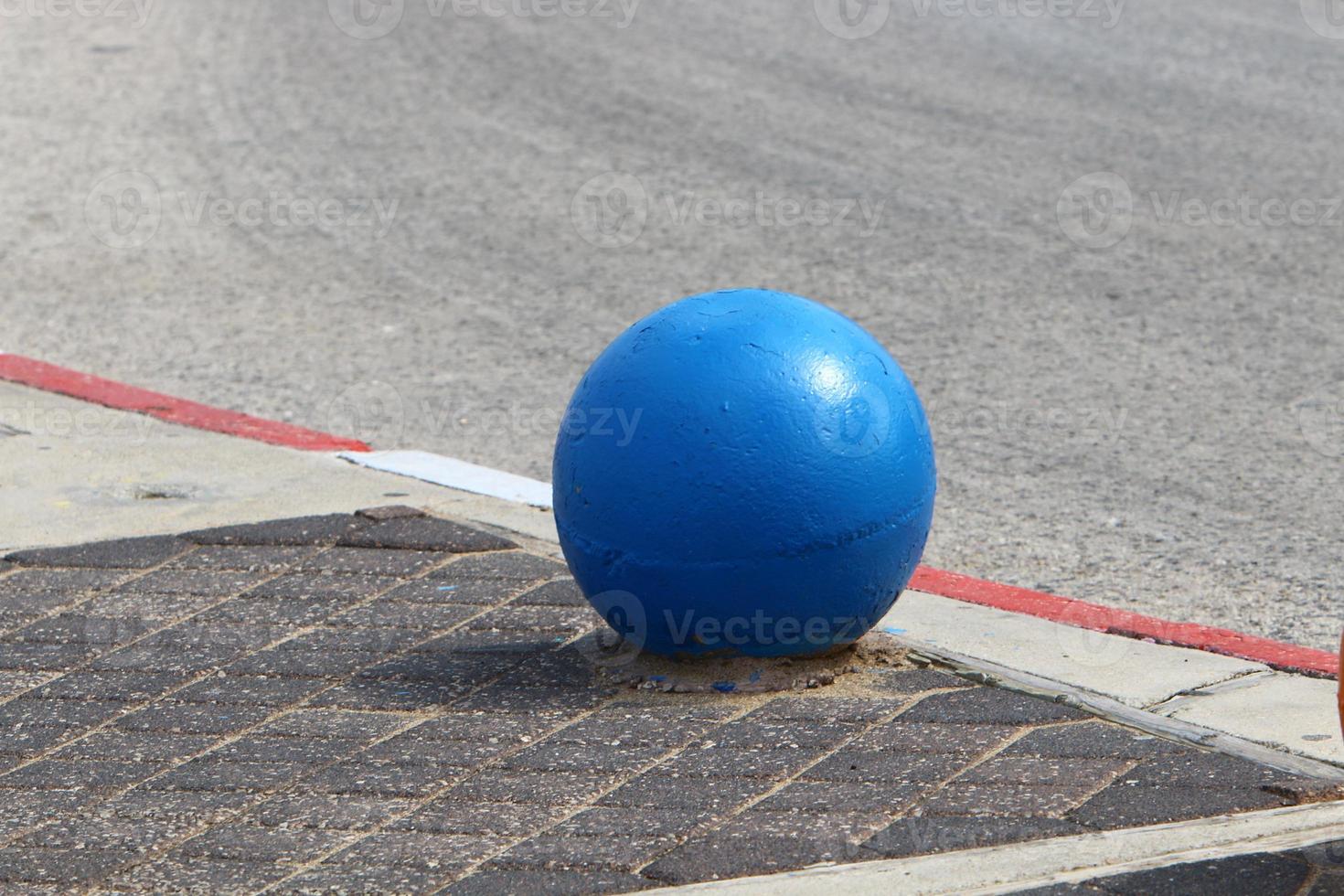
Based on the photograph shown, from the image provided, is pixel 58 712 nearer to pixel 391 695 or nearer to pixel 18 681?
pixel 18 681

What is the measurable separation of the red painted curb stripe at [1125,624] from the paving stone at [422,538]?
4.72 feet

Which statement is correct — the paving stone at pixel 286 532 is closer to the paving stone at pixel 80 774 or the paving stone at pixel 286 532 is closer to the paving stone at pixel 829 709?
the paving stone at pixel 80 774

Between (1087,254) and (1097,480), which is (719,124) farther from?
(1097,480)

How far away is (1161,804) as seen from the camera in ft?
12.7

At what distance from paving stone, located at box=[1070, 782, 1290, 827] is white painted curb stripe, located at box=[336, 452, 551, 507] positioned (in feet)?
9.22

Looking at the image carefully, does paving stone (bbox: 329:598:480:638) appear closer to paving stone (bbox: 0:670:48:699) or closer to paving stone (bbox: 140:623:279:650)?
paving stone (bbox: 140:623:279:650)

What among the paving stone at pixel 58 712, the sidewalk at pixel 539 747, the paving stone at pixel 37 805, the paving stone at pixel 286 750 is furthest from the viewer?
the paving stone at pixel 58 712

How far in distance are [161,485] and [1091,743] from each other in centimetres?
378

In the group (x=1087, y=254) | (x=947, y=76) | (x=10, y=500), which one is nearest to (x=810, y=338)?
(x=10, y=500)

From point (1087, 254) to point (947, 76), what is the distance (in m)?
3.79

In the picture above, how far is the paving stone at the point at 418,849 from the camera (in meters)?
3.67

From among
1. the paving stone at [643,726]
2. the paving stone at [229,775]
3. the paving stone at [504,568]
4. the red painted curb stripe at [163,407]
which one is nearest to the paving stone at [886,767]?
the paving stone at [643,726]

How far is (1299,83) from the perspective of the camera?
1231 cm

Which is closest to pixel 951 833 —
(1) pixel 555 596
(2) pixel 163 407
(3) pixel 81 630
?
(1) pixel 555 596
